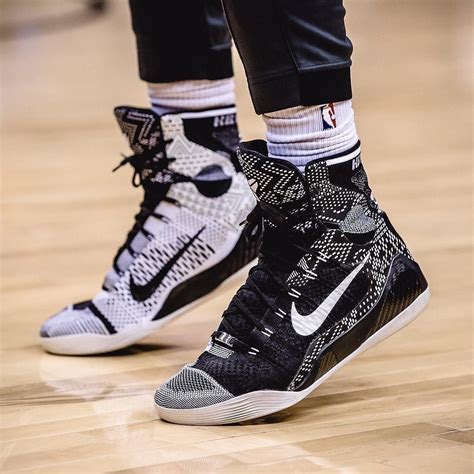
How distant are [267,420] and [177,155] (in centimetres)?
34

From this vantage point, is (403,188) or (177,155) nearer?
(177,155)

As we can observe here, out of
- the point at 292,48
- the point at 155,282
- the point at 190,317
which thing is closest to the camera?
the point at 292,48

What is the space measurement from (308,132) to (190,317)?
43cm

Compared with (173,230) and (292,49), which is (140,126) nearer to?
(173,230)

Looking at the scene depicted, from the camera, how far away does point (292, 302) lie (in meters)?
0.93

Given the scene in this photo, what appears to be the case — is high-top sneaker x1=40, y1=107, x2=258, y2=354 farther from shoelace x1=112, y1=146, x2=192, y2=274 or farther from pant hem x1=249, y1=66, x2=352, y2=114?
pant hem x1=249, y1=66, x2=352, y2=114

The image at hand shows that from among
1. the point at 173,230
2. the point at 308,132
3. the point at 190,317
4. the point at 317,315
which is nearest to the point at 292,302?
the point at 317,315

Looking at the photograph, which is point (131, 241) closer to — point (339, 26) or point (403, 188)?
point (339, 26)

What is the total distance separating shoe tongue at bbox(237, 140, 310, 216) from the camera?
0.91m

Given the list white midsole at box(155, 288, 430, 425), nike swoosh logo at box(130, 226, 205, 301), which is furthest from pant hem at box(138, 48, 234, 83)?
white midsole at box(155, 288, 430, 425)

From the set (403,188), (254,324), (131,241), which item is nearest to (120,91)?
(403,188)

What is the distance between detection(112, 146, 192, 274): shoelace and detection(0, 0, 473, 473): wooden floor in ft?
0.44

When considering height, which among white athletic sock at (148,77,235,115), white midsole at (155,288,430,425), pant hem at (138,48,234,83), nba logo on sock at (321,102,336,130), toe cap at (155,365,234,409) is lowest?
white midsole at (155,288,430,425)

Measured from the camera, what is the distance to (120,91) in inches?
122
